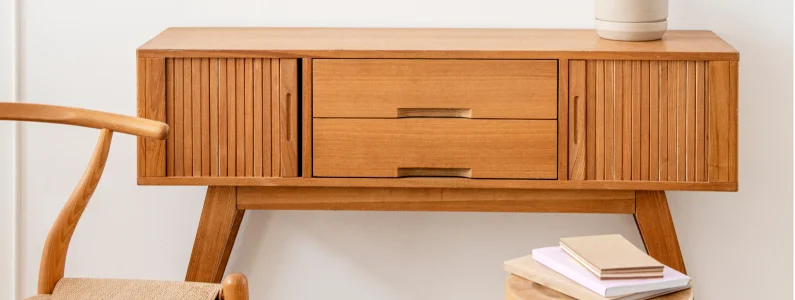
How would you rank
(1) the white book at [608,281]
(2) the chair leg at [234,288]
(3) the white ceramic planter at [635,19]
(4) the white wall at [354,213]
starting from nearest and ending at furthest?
(1) the white book at [608,281] → (2) the chair leg at [234,288] → (3) the white ceramic planter at [635,19] → (4) the white wall at [354,213]

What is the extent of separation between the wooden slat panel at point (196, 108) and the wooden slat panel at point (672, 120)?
37.2 inches

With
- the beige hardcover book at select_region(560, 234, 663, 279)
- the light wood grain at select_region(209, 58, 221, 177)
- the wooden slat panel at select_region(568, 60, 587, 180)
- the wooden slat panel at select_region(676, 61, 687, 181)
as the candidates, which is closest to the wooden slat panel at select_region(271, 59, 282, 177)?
the light wood grain at select_region(209, 58, 221, 177)

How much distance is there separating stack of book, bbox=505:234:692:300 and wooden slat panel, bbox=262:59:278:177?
0.65m

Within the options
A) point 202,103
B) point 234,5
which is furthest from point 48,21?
point 202,103

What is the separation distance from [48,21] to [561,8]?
1.25 metres

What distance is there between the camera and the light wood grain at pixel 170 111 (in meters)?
2.13

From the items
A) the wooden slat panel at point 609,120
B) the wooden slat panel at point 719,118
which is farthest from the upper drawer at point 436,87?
the wooden slat panel at point 719,118

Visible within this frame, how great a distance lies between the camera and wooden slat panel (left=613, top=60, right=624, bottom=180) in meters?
2.11

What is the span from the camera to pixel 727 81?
6.82 feet

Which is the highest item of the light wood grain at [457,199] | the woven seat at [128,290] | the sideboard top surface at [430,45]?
the sideboard top surface at [430,45]

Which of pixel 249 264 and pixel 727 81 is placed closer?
pixel 727 81

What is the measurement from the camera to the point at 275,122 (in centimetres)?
215

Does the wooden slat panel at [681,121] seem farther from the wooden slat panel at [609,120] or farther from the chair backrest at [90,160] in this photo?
the chair backrest at [90,160]

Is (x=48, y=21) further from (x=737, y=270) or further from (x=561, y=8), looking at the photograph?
(x=737, y=270)
